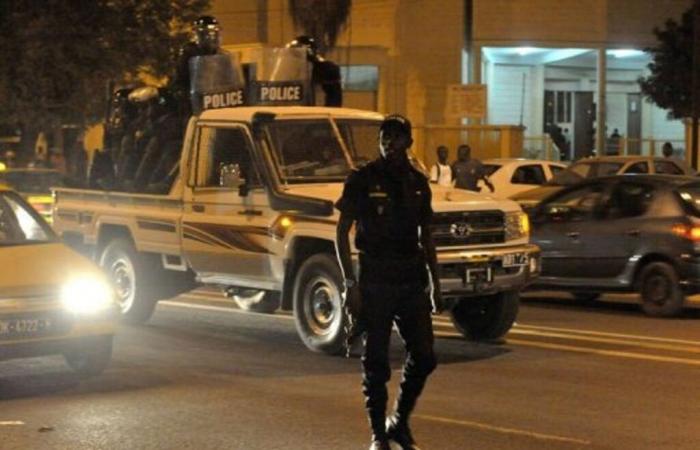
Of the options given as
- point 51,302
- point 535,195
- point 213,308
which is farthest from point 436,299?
point 535,195

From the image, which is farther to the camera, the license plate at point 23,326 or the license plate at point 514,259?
the license plate at point 514,259

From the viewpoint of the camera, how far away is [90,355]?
10219 millimetres

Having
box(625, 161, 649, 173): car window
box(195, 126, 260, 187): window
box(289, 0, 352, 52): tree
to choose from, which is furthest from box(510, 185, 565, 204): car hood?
box(289, 0, 352, 52): tree

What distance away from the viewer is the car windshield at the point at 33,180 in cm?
2533

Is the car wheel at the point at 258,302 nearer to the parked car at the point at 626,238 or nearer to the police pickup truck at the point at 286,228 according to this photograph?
the police pickup truck at the point at 286,228

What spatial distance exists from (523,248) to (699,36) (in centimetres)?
1562

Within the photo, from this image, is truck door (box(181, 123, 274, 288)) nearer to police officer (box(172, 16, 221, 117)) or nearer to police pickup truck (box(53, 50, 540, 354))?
police pickup truck (box(53, 50, 540, 354))

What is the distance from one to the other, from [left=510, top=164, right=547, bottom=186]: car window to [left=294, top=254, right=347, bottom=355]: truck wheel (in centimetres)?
1377

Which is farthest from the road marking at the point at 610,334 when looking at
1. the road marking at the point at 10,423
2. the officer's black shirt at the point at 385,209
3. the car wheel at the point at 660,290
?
the road marking at the point at 10,423

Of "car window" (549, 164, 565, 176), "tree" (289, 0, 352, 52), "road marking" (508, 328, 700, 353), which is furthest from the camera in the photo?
"tree" (289, 0, 352, 52)

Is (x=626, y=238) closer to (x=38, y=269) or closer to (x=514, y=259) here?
(x=514, y=259)

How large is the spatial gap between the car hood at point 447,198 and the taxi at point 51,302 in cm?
236

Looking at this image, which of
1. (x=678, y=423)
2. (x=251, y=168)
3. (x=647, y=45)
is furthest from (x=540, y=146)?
(x=678, y=423)

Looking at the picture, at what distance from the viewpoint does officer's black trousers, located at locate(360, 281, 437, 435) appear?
736 cm
